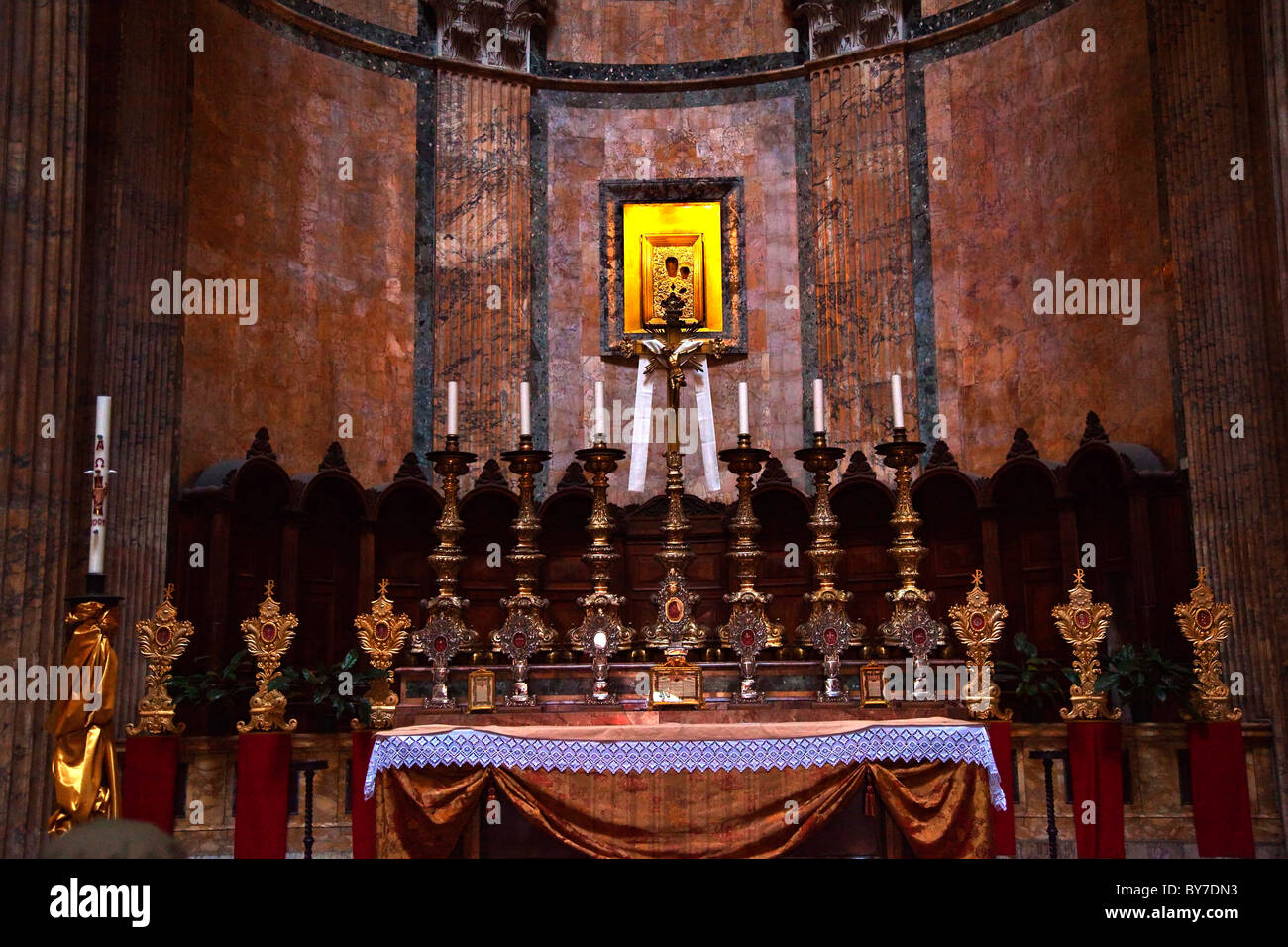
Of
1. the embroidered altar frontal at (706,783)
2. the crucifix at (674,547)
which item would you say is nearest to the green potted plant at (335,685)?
the crucifix at (674,547)

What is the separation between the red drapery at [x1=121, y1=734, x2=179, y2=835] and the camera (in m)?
8.74

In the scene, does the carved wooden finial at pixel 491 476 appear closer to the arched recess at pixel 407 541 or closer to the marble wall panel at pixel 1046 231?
the arched recess at pixel 407 541

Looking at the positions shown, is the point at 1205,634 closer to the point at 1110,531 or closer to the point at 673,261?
the point at 1110,531

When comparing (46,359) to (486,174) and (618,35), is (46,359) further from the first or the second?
(618,35)

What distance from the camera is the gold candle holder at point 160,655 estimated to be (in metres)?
8.70

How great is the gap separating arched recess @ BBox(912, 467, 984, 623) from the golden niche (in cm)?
414

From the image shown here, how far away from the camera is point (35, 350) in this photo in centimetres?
865

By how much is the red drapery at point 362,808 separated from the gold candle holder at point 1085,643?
479cm

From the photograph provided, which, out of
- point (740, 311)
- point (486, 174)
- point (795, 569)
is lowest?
point (795, 569)

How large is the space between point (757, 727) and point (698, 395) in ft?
29.1

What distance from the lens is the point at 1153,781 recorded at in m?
9.62

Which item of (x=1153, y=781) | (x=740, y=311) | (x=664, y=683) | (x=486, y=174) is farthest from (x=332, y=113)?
(x=1153, y=781)

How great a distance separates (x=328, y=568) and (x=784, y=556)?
17.0ft

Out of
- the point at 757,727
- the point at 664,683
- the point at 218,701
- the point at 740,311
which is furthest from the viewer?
A: the point at 740,311
